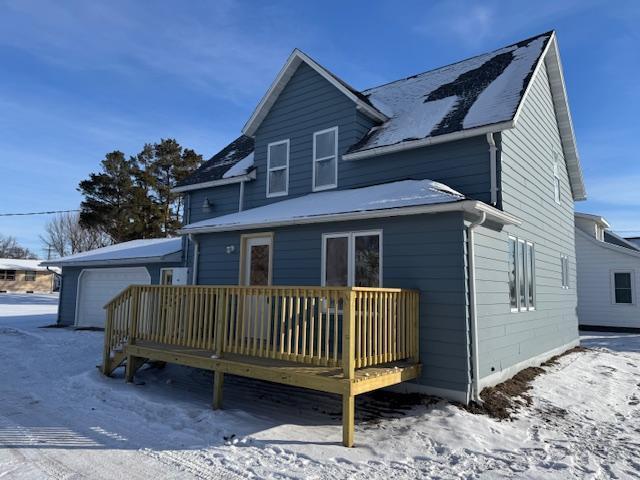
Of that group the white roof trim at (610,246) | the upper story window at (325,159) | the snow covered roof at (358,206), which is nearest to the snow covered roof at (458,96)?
the upper story window at (325,159)

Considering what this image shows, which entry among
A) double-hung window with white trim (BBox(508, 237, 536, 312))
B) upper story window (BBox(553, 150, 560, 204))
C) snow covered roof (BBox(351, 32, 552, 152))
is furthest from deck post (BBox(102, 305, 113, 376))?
upper story window (BBox(553, 150, 560, 204))

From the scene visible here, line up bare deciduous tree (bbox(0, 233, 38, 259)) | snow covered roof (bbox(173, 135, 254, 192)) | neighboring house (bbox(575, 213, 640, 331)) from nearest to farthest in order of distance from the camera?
snow covered roof (bbox(173, 135, 254, 192)) < neighboring house (bbox(575, 213, 640, 331)) < bare deciduous tree (bbox(0, 233, 38, 259))

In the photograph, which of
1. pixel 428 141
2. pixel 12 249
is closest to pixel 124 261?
pixel 428 141

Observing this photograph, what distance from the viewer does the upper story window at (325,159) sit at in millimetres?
10656

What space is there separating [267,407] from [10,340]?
11071 millimetres

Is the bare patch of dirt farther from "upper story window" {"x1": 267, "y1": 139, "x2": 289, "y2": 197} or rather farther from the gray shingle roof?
the gray shingle roof

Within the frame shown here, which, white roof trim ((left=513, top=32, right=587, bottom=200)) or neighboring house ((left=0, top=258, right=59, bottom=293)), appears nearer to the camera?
white roof trim ((left=513, top=32, right=587, bottom=200))

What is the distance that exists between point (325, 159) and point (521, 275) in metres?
5.22

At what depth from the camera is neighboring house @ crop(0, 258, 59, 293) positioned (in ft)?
155

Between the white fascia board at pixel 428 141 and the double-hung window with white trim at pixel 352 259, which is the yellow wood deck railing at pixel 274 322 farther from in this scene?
the white fascia board at pixel 428 141

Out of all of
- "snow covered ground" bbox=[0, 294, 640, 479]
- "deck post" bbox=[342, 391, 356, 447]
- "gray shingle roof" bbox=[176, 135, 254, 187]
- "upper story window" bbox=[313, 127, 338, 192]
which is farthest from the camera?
"gray shingle roof" bbox=[176, 135, 254, 187]

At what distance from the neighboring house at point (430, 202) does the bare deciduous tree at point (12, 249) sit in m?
78.9

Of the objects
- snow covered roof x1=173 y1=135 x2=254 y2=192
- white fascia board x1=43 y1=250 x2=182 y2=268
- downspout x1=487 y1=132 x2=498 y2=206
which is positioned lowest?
white fascia board x1=43 y1=250 x2=182 y2=268

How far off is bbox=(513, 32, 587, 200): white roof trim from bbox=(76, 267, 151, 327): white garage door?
52.0ft
